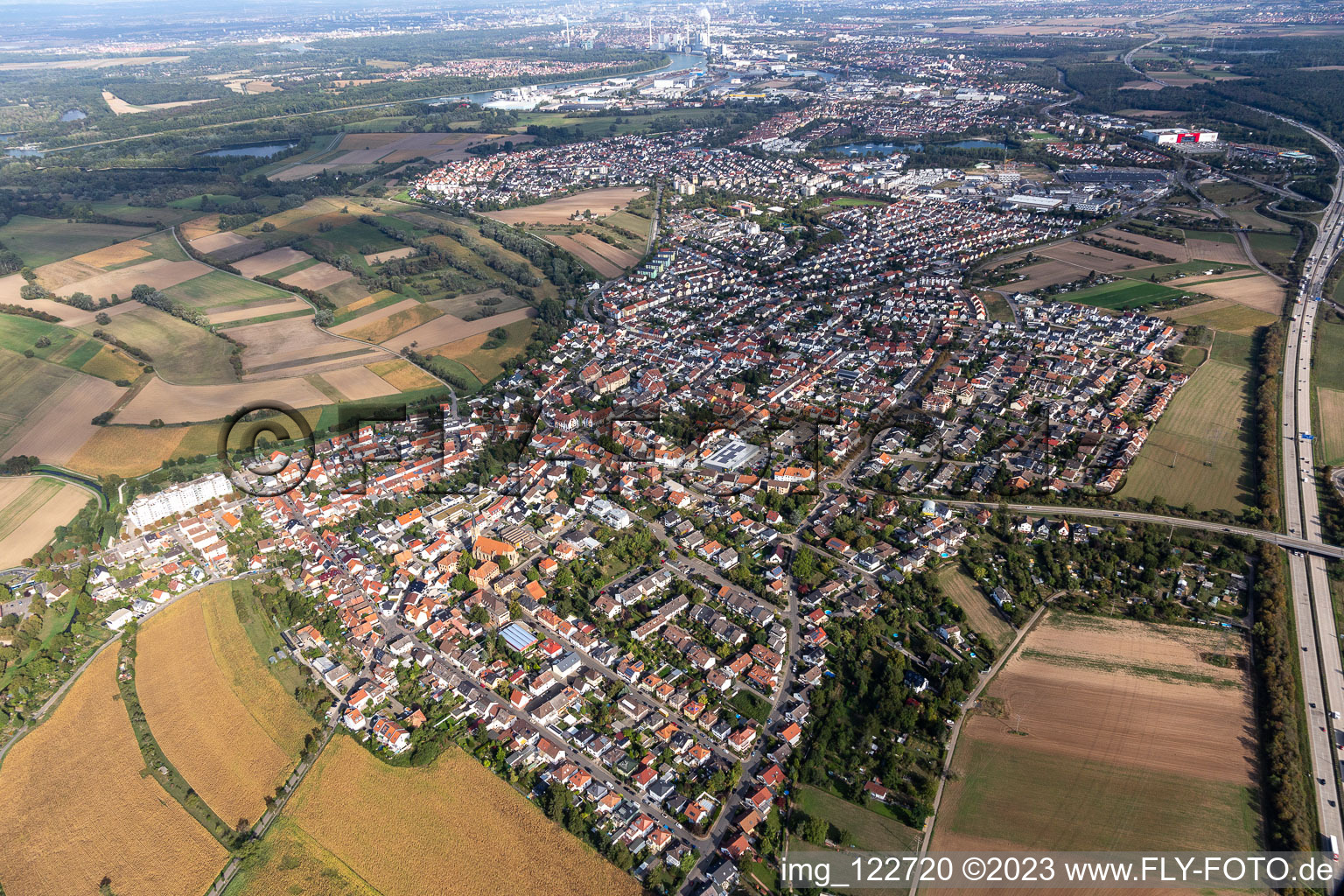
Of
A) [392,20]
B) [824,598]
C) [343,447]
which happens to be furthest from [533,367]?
[392,20]

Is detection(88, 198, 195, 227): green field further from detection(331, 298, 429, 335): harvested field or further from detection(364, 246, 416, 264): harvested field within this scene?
detection(331, 298, 429, 335): harvested field

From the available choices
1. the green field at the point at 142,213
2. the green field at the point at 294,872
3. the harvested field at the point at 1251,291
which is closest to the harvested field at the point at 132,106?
the green field at the point at 142,213

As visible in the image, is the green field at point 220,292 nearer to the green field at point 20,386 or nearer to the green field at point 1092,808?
the green field at point 20,386

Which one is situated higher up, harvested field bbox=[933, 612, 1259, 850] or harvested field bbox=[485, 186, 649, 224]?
harvested field bbox=[933, 612, 1259, 850]

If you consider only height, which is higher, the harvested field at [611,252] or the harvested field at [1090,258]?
the harvested field at [1090,258]

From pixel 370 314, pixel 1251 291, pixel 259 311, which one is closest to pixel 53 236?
pixel 259 311

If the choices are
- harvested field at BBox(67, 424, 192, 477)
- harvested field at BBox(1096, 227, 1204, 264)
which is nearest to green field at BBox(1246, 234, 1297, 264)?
harvested field at BBox(1096, 227, 1204, 264)
